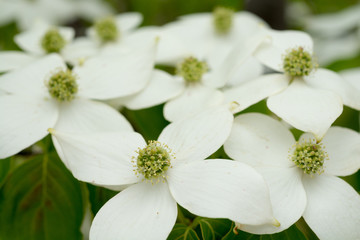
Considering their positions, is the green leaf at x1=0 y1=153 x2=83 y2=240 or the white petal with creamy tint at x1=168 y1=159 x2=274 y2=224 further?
the green leaf at x1=0 y1=153 x2=83 y2=240

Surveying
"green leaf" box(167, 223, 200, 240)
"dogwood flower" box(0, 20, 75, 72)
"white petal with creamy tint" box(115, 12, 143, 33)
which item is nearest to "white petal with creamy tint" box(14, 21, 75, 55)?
"dogwood flower" box(0, 20, 75, 72)

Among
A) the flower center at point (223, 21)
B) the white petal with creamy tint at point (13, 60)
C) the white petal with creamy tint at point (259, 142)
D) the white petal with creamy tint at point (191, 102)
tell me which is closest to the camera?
the white petal with creamy tint at point (259, 142)

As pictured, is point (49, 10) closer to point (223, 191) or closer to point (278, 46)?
point (278, 46)

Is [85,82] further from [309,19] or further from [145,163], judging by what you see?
[309,19]

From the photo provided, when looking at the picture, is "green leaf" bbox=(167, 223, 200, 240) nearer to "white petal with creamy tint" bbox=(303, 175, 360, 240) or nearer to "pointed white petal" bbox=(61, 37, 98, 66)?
"white petal with creamy tint" bbox=(303, 175, 360, 240)

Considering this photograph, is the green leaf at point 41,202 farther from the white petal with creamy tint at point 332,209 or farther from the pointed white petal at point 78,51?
the white petal with creamy tint at point 332,209

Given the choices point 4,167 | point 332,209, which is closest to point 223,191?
point 332,209

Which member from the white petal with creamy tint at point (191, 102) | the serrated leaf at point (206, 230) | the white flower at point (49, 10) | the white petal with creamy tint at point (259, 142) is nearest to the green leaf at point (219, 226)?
the serrated leaf at point (206, 230)

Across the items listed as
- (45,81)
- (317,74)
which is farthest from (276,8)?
(45,81)
